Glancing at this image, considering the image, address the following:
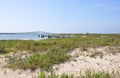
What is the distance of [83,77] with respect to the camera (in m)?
9.99

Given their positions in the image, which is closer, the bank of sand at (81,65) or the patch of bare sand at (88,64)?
the bank of sand at (81,65)

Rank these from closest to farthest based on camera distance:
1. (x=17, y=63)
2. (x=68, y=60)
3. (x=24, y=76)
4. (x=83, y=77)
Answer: (x=83, y=77), (x=24, y=76), (x=17, y=63), (x=68, y=60)

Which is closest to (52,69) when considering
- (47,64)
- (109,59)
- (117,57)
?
(47,64)

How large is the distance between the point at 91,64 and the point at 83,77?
11.2 ft

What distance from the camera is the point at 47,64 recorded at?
1260 cm

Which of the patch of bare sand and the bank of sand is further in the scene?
the patch of bare sand

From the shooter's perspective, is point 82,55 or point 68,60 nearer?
point 68,60

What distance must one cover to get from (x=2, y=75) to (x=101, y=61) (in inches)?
241

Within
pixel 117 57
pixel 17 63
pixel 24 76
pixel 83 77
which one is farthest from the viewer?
pixel 117 57

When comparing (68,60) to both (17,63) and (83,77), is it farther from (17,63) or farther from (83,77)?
(83,77)

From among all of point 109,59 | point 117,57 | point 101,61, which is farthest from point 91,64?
point 117,57

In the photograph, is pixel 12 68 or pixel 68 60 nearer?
pixel 12 68

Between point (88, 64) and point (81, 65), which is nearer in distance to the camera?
point (81, 65)

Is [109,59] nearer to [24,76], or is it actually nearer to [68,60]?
[68,60]
